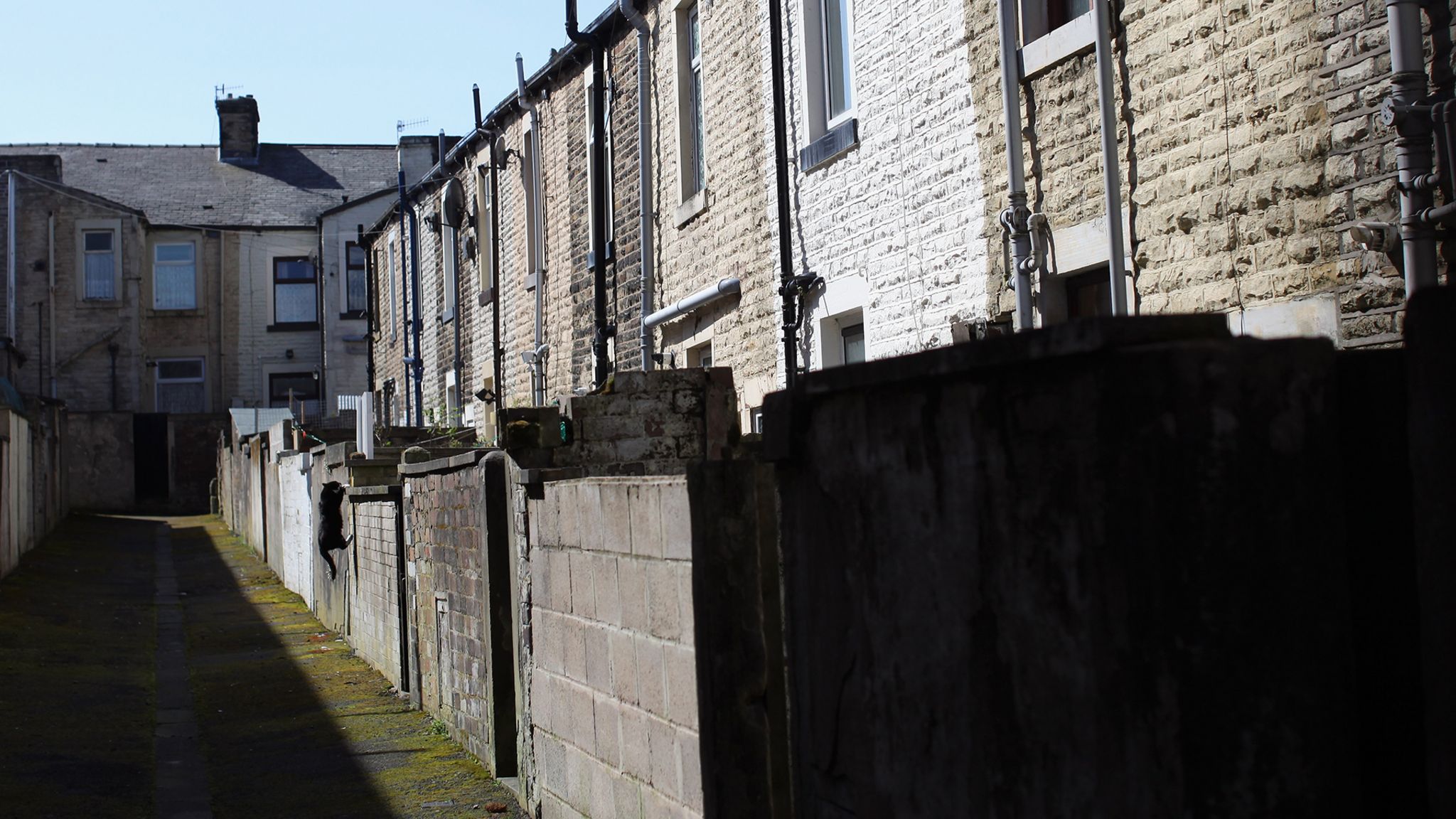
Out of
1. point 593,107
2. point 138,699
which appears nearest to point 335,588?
point 138,699

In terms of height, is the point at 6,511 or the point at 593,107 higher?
the point at 593,107

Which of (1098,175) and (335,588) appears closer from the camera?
(1098,175)

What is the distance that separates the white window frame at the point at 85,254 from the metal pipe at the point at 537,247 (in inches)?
916

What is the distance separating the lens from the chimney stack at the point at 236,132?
43.2 m

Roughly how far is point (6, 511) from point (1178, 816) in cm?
1950

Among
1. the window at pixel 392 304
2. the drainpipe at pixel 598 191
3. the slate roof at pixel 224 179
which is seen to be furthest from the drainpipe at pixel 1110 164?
the slate roof at pixel 224 179

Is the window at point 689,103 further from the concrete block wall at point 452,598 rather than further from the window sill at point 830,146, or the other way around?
the concrete block wall at point 452,598

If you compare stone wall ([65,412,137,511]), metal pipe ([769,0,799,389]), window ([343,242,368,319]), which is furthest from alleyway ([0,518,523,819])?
window ([343,242,368,319])

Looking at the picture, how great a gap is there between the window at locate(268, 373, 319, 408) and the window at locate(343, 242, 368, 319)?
8.87 ft

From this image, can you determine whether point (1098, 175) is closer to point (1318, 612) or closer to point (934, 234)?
point (934, 234)

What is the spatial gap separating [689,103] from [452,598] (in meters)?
7.29

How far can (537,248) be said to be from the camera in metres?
19.4

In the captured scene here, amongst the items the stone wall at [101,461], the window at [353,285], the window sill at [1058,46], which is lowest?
the stone wall at [101,461]

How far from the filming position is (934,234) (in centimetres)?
975
